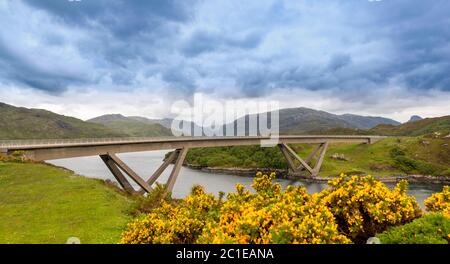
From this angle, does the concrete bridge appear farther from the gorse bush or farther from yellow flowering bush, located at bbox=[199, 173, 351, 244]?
yellow flowering bush, located at bbox=[199, 173, 351, 244]

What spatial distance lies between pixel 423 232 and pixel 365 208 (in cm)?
205

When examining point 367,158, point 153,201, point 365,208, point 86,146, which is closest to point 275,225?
point 365,208

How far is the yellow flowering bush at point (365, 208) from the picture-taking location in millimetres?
10367

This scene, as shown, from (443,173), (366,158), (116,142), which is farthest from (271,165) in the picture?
(116,142)

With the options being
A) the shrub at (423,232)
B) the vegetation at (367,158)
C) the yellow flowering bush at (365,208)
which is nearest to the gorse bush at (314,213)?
the yellow flowering bush at (365,208)

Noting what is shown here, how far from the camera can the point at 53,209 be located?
2584 centimetres

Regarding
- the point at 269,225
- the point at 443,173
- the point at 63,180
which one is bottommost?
the point at 443,173

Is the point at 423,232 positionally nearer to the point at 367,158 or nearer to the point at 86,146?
the point at 86,146

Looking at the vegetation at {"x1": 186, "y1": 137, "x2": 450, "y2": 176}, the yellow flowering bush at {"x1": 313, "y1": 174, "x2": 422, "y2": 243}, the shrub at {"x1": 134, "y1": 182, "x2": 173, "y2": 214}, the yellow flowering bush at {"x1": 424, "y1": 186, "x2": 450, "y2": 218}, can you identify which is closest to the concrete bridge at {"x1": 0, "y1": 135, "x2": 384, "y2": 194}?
the shrub at {"x1": 134, "y1": 182, "x2": 173, "y2": 214}

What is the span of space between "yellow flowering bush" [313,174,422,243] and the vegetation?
11257cm

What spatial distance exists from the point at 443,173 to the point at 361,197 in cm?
13066

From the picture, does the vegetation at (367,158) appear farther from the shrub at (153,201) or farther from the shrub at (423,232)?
the shrub at (423,232)
